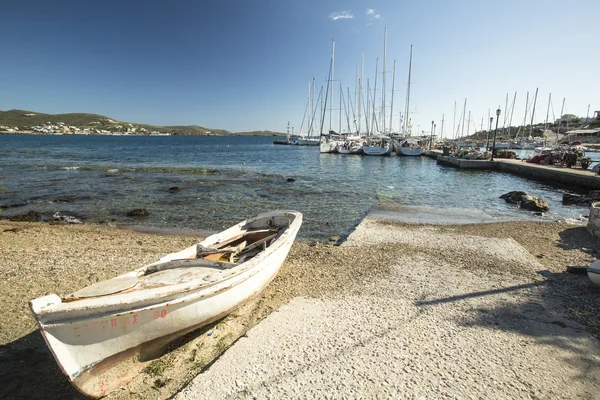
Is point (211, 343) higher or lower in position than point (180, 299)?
lower

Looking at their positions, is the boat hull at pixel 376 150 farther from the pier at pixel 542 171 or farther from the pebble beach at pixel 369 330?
the pebble beach at pixel 369 330

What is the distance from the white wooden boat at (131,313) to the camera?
344 centimetres

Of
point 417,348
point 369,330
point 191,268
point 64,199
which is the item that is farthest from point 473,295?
point 64,199

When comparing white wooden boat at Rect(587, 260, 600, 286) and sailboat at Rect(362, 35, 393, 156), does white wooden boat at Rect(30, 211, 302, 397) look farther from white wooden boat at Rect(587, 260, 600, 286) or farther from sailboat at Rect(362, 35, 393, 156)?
sailboat at Rect(362, 35, 393, 156)

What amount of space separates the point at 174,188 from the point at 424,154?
49.8 meters

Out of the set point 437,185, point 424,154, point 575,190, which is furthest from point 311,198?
point 424,154

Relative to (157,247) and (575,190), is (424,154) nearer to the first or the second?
(575,190)

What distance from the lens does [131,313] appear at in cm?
374

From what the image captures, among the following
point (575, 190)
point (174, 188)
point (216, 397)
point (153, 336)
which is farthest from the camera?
point (575, 190)

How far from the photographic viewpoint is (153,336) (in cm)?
409

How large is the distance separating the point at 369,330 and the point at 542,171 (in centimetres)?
3074

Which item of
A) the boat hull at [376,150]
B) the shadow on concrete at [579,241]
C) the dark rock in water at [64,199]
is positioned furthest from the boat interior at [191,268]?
the boat hull at [376,150]

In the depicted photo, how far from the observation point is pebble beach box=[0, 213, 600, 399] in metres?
3.83

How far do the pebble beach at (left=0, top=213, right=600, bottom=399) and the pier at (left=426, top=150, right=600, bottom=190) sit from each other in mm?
17970
